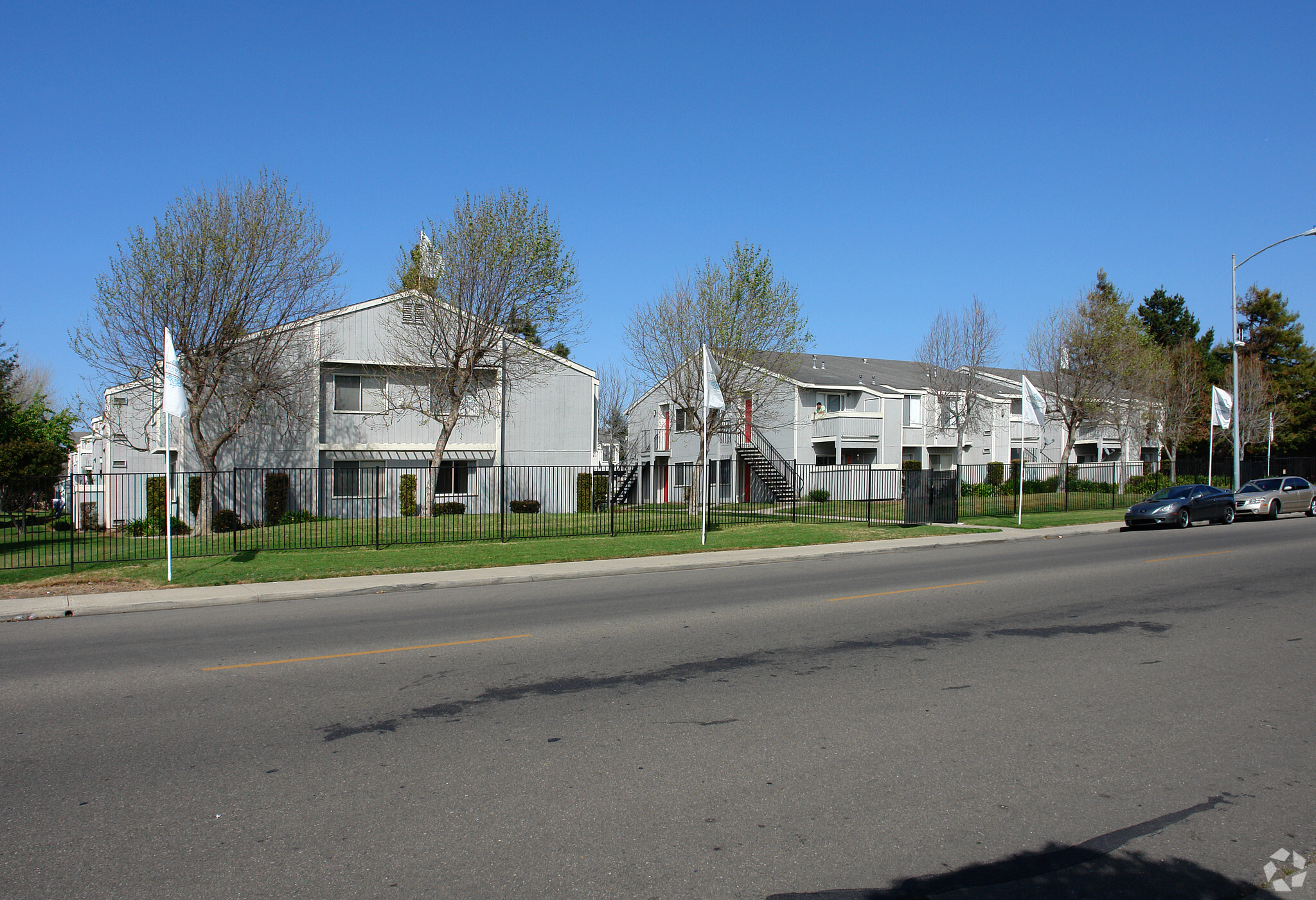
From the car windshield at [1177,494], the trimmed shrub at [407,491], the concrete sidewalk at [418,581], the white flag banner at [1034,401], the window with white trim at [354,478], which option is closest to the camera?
the concrete sidewalk at [418,581]

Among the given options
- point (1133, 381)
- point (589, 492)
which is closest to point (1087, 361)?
point (1133, 381)

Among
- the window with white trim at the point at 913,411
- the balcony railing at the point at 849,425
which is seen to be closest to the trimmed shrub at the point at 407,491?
the balcony railing at the point at 849,425

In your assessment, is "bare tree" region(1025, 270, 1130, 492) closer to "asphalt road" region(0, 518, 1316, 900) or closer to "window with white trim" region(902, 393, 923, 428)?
"window with white trim" region(902, 393, 923, 428)

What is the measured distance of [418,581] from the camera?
15125 mm

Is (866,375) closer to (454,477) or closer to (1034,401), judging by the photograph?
(1034,401)

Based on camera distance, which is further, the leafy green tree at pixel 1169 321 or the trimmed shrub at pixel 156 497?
the leafy green tree at pixel 1169 321

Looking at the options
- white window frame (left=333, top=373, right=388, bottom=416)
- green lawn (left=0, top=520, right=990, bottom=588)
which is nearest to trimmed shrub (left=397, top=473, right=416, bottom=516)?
white window frame (left=333, top=373, right=388, bottom=416)

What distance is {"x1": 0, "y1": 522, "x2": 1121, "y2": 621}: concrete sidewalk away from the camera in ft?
41.8

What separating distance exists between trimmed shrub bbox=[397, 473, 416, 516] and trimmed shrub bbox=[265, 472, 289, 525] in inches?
161

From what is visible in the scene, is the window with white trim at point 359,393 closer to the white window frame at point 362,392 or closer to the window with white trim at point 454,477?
the white window frame at point 362,392

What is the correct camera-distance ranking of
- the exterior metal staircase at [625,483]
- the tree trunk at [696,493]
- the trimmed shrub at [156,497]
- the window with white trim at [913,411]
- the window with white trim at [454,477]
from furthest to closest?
the window with white trim at [913,411]
the exterior metal staircase at [625,483]
the window with white trim at [454,477]
the tree trunk at [696,493]
the trimmed shrub at [156,497]

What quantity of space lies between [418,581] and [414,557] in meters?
3.08

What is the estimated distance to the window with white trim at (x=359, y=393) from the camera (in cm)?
3262

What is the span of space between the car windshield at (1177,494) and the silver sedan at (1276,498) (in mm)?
3747
